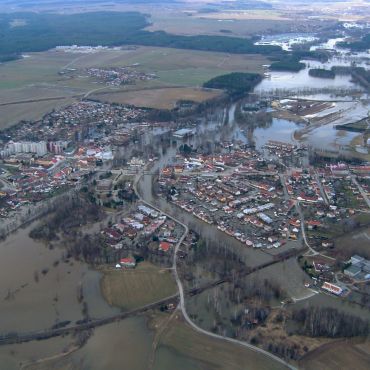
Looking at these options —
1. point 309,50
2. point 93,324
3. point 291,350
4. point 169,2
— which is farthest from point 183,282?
point 169,2

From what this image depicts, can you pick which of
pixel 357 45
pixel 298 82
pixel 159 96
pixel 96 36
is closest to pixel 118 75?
pixel 159 96

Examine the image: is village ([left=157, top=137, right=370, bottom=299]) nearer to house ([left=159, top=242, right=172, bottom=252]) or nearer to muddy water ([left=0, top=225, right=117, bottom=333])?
house ([left=159, top=242, right=172, bottom=252])

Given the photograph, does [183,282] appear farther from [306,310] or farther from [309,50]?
[309,50]

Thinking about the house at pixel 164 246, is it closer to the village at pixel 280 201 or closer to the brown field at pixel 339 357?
the village at pixel 280 201

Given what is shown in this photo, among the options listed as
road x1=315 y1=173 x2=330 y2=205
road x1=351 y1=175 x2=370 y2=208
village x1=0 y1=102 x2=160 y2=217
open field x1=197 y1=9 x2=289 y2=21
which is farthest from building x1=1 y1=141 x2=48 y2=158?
open field x1=197 y1=9 x2=289 y2=21

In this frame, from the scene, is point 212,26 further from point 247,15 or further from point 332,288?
point 332,288

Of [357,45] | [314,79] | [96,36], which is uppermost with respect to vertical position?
[357,45]

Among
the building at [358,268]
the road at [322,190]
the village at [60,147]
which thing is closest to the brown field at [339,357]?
the building at [358,268]
